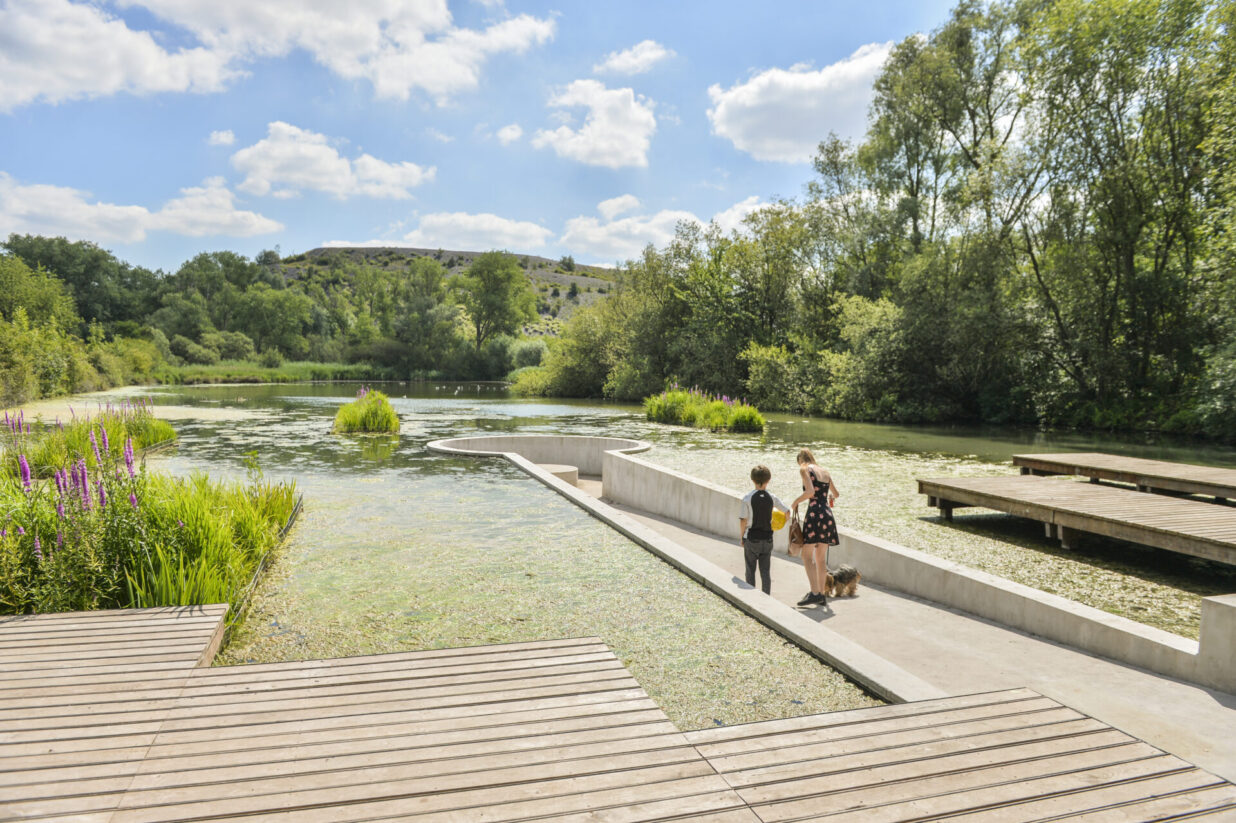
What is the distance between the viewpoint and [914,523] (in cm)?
860

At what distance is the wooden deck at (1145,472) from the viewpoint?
8.18 m

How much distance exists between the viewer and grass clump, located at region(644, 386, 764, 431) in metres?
20.0

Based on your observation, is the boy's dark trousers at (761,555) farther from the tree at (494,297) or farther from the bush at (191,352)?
the tree at (494,297)

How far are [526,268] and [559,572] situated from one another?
12567cm

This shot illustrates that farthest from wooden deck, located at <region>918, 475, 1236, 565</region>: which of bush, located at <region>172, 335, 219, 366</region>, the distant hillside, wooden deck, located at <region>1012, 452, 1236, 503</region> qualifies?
the distant hillside

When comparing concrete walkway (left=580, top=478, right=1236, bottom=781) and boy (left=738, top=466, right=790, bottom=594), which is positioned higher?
boy (left=738, top=466, right=790, bottom=594)

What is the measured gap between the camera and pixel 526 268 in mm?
127500

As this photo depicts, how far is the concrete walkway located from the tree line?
56.1ft

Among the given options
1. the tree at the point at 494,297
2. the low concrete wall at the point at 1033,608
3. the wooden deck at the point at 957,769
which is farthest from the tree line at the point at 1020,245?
the tree at the point at 494,297

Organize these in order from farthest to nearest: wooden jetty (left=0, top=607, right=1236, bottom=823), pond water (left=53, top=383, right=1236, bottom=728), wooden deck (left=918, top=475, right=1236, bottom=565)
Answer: wooden deck (left=918, top=475, right=1236, bottom=565), pond water (left=53, top=383, right=1236, bottom=728), wooden jetty (left=0, top=607, right=1236, bottom=823)

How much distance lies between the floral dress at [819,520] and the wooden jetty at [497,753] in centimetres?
271

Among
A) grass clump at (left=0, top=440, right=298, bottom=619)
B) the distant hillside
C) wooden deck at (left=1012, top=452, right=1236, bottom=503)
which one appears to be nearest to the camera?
grass clump at (left=0, top=440, right=298, bottom=619)

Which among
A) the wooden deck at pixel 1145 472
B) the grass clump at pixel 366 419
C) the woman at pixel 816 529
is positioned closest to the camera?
the woman at pixel 816 529

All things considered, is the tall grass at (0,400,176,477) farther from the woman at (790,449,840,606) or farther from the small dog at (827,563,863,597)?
the small dog at (827,563,863,597)
